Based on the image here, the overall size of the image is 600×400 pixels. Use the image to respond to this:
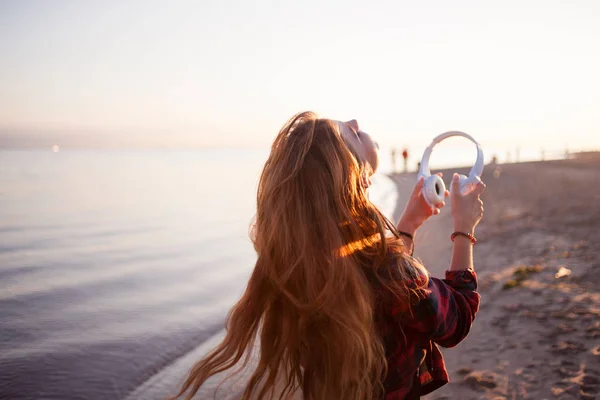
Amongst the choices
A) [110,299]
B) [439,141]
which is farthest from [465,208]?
[110,299]

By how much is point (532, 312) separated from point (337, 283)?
4.08 meters

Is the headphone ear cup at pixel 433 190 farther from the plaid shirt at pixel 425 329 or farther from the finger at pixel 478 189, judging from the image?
the plaid shirt at pixel 425 329

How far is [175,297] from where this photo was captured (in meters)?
6.95

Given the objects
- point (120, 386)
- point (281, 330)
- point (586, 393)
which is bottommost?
point (120, 386)

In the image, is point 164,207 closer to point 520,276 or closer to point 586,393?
point 520,276

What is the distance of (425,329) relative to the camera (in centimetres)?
175

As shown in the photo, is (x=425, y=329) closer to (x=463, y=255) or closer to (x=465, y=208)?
(x=463, y=255)

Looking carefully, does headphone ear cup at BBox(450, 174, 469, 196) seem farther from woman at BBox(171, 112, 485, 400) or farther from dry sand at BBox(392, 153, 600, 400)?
dry sand at BBox(392, 153, 600, 400)

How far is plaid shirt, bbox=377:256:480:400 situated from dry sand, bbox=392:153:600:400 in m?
1.88

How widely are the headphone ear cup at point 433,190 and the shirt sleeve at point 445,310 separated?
386mm

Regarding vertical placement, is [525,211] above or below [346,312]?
below

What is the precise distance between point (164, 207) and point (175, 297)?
12.0m

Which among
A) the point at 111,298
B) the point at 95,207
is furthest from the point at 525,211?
the point at 95,207

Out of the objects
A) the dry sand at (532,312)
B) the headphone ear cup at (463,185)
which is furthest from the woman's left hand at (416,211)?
the dry sand at (532,312)
